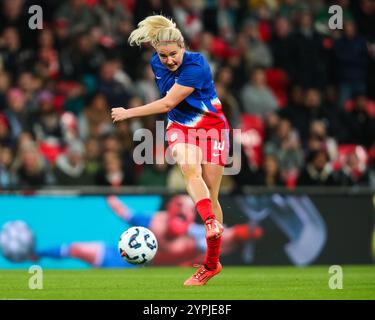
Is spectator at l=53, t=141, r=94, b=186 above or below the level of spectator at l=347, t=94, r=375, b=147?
below

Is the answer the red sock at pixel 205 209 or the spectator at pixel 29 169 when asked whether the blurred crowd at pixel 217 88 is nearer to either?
the spectator at pixel 29 169

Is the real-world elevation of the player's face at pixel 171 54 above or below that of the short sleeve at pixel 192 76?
above

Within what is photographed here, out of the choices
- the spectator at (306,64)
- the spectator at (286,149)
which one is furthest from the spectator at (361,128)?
the spectator at (286,149)

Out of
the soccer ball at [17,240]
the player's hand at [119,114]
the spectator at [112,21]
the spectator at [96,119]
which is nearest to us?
the player's hand at [119,114]

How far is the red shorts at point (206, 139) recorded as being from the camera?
10.3 m

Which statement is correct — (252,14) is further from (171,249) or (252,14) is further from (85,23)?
(171,249)

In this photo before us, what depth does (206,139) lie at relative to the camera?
10.3 meters

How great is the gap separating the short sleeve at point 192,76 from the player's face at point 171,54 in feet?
0.38

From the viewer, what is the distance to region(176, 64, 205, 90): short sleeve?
10.0 m

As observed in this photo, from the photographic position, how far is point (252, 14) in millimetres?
20406

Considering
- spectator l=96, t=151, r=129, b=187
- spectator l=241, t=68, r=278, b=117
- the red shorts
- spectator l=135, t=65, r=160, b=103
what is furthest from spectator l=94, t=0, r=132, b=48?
the red shorts

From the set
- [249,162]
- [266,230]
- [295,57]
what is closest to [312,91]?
[295,57]

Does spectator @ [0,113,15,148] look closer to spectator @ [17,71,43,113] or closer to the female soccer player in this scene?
spectator @ [17,71,43,113]

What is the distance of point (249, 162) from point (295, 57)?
11.3ft
